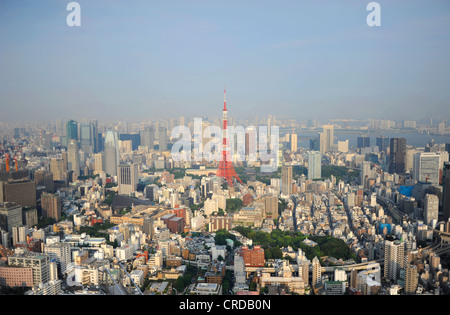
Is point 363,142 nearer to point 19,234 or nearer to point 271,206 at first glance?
point 271,206

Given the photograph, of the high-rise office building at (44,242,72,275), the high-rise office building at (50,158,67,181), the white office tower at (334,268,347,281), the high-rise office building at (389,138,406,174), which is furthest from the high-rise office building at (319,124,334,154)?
the high-rise office building at (50,158,67,181)

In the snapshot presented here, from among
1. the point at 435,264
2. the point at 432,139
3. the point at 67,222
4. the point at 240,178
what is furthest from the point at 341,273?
the point at 240,178

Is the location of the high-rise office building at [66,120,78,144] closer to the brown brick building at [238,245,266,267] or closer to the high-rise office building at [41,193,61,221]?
the high-rise office building at [41,193,61,221]

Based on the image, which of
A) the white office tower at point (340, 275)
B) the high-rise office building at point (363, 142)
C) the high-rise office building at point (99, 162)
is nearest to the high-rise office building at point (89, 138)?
the high-rise office building at point (99, 162)

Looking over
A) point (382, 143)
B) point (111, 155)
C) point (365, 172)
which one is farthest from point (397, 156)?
point (111, 155)

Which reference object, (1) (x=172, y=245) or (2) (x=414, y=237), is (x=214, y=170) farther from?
(2) (x=414, y=237)

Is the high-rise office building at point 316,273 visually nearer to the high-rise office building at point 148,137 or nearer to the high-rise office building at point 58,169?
the high-rise office building at point 148,137

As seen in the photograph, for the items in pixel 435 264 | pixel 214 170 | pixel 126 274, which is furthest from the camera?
pixel 214 170
